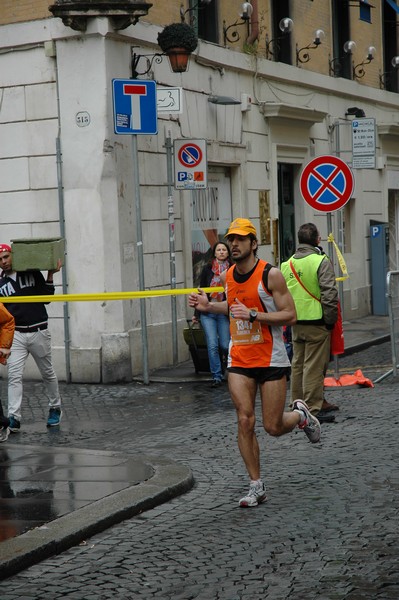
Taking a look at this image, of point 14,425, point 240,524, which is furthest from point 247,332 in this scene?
point 14,425

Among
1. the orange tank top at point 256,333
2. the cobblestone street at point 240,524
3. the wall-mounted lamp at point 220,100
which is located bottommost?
the cobblestone street at point 240,524

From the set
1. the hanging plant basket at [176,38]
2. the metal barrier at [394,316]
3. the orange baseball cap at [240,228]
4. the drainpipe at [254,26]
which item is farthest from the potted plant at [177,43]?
the orange baseball cap at [240,228]

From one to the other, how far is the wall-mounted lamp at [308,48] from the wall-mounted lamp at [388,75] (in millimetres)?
4361

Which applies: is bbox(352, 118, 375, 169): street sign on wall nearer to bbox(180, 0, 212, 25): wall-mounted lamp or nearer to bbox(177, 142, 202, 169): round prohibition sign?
bbox(180, 0, 212, 25): wall-mounted lamp

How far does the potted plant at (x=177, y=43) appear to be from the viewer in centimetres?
1591

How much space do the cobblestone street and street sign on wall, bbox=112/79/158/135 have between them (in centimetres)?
376

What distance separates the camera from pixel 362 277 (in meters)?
25.0

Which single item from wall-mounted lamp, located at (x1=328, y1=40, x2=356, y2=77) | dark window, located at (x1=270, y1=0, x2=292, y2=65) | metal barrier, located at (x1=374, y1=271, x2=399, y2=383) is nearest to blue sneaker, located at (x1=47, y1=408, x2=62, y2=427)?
metal barrier, located at (x1=374, y1=271, x2=399, y2=383)

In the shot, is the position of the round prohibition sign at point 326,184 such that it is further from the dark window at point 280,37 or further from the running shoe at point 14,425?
the dark window at point 280,37

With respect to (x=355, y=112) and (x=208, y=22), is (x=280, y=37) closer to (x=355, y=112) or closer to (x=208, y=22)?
(x=208, y=22)

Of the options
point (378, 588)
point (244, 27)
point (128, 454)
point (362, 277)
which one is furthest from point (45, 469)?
point (362, 277)

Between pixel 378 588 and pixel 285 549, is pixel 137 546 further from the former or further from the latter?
pixel 378 588

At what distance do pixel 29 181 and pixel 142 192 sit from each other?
1472 millimetres

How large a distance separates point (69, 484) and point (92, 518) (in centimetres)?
117
